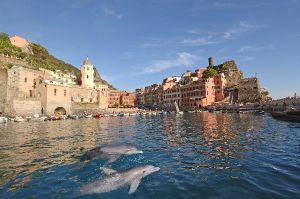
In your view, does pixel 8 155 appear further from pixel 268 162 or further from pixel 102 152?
pixel 268 162

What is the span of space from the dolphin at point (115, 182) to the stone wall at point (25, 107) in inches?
2715

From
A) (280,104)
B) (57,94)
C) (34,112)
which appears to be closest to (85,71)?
(57,94)

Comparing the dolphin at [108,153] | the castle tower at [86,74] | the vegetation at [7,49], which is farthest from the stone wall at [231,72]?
the dolphin at [108,153]

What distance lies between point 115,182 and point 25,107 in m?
71.7

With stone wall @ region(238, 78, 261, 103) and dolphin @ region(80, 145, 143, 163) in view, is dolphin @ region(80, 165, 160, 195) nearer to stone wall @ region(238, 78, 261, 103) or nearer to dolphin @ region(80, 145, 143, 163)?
dolphin @ region(80, 145, 143, 163)

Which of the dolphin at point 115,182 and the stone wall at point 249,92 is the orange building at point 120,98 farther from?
the dolphin at point 115,182

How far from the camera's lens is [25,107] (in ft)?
240

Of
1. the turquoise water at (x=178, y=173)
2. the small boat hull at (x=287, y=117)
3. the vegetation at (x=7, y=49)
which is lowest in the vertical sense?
the turquoise water at (x=178, y=173)

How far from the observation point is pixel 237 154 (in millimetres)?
16641

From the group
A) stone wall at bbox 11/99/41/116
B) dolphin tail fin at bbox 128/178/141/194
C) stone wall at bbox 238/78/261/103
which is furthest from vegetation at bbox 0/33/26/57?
stone wall at bbox 238/78/261/103

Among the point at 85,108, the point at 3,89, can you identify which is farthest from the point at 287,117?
the point at 3,89

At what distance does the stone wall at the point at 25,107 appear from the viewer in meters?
70.2

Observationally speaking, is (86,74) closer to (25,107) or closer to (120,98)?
(25,107)

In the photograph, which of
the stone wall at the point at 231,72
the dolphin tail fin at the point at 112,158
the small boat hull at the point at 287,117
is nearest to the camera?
the dolphin tail fin at the point at 112,158
